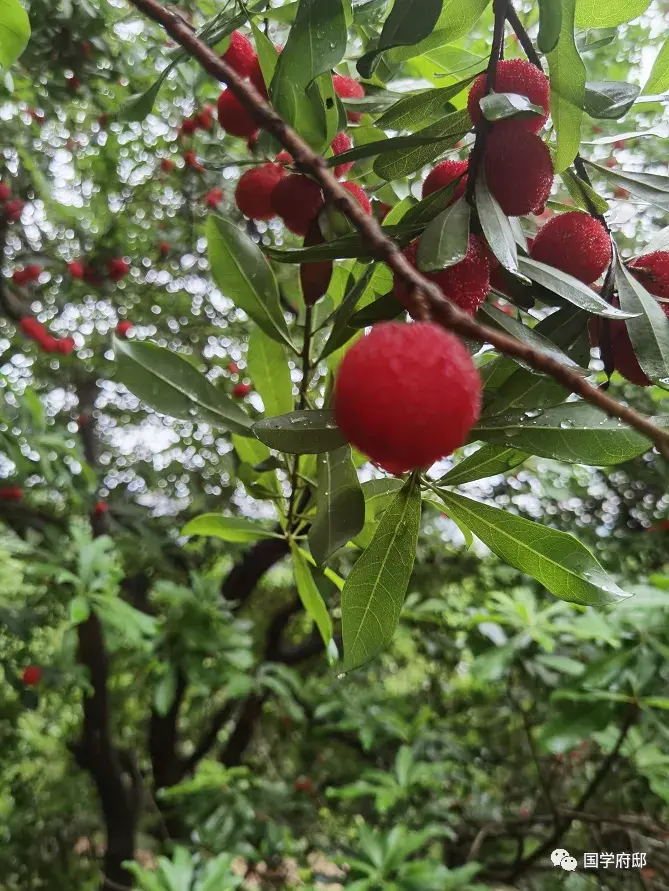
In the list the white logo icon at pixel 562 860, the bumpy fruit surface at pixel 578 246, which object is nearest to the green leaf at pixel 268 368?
the bumpy fruit surface at pixel 578 246

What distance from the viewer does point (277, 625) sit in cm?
282

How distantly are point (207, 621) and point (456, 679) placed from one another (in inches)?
52.5

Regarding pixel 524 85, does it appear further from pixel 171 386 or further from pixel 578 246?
pixel 171 386

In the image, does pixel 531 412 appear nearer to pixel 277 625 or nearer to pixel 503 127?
pixel 503 127

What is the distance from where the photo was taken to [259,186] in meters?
0.56

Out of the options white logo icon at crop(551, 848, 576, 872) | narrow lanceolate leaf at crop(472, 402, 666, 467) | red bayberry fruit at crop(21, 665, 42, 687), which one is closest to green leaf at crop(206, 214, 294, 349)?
narrow lanceolate leaf at crop(472, 402, 666, 467)

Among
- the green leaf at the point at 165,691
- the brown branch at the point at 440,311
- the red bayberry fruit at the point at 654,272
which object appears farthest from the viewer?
the green leaf at the point at 165,691

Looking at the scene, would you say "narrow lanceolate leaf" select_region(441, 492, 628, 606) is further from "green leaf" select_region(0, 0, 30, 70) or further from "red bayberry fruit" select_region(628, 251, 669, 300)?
"green leaf" select_region(0, 0, 30, 70)

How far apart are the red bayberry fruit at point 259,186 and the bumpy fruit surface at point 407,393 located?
340 mm

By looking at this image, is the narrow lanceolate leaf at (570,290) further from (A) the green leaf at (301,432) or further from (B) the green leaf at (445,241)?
(A) the green leaf at (301,432)

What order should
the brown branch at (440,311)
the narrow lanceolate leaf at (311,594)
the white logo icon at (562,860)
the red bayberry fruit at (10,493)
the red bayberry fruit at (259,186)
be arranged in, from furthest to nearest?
the red bayberry fruit at (10,493) → the white logo icon at (562,860) → the narrow lanceolate leaf at (311,594) → the red bayberry fruit at (259,186) → the brown branch at (440,311)

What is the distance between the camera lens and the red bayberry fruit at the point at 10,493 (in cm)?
210

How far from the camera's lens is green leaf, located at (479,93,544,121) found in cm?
35

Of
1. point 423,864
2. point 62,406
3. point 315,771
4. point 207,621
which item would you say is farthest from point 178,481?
point 423,864
